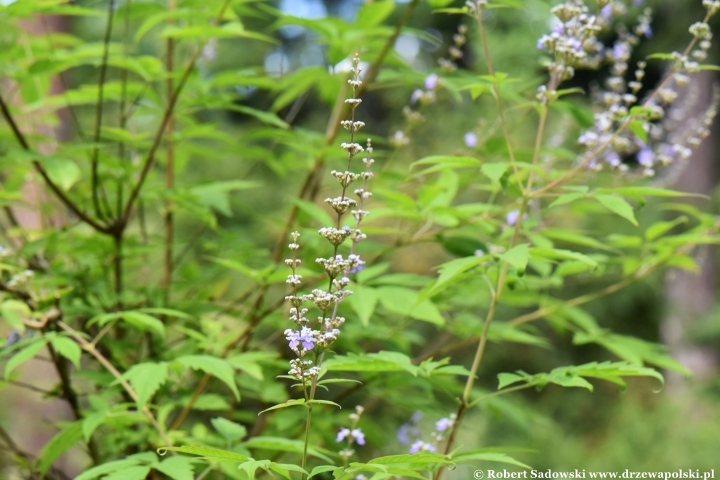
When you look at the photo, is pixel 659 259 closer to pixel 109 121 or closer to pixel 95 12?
pixel 95 12

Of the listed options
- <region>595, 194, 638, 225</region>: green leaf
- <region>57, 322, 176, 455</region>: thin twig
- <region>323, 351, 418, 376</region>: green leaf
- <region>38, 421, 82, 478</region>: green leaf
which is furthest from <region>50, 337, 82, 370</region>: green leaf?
<region>595, 194, 638, 225</region>: green leaf

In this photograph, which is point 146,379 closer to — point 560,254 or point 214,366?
point 214,366

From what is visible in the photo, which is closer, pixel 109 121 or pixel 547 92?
pixel 547 92

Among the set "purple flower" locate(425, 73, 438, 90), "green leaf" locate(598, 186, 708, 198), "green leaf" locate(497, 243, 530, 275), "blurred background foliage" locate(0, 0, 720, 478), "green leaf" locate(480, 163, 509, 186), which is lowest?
"blurred background foliage" locate(0, 0, 720, 478)

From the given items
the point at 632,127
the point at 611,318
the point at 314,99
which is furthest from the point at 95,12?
the point at 314,99

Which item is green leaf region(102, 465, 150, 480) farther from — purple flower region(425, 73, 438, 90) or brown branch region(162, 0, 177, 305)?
purple flower region(425, 73, 438, 90)

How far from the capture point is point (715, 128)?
42.2 ft

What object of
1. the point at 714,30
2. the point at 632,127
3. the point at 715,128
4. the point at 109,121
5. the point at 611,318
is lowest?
the point at 611,318

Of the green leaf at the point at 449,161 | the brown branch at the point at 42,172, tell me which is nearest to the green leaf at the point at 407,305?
the green leaf at the point at 449,161

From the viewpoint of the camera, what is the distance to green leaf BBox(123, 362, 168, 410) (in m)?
1.62

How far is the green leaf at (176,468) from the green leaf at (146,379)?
139 millimetres

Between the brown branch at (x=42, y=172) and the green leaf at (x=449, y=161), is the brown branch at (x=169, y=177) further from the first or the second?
the green leaf at (x=449, y=161)

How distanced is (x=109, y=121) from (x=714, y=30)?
376 inches

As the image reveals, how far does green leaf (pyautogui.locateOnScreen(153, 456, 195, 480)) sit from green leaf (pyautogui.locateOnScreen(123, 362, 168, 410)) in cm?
14
